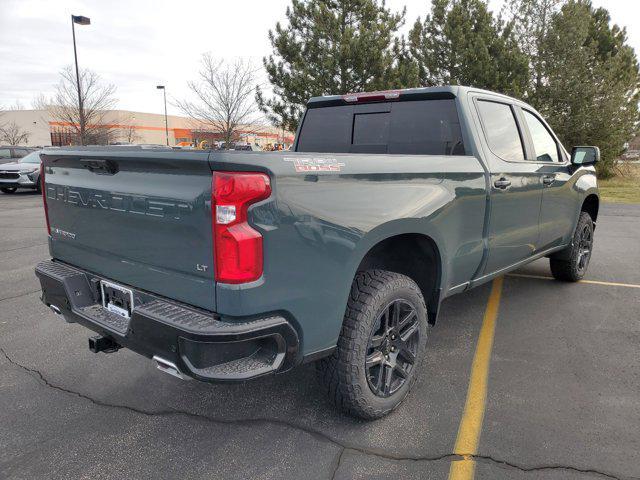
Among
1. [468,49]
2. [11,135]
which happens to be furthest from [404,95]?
[11,135]

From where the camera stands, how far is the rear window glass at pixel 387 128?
3615mm

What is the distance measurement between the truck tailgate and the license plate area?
1.8 inches

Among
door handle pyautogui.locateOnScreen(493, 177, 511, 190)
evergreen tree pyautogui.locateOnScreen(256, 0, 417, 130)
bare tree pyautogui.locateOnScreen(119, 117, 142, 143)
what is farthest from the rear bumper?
bare tree pyautogui.locateOnScreen(119, 117, 142, 143)

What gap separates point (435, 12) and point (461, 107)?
64.7 ft

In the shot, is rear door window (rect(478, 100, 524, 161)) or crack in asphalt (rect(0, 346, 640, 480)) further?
rear door window (rect(478, 100, 524, 161))

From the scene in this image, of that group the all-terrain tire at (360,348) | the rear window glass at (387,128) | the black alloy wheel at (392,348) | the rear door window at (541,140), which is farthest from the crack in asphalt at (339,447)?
the rear door window at (541,140)

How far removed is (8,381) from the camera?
327 centimetres

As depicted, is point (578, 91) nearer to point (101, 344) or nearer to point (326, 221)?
point (326, 221)

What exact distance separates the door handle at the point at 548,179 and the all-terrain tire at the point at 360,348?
2.13 meters

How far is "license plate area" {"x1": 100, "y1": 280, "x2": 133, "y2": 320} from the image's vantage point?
249 centimetres

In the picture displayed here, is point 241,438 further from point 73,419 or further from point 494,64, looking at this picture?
point 494,64

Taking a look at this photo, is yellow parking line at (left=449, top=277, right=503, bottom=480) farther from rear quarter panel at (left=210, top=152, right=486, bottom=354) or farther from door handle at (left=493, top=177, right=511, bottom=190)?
door handle at (left=493, top=177, right=511, bottom=190)

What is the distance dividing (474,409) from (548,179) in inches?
91.7

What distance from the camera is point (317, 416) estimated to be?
2.82 metres
